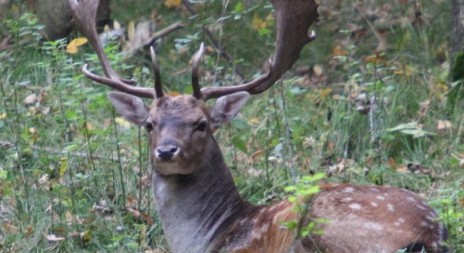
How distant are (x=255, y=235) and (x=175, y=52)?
5.33m

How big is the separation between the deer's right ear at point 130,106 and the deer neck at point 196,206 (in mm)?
460

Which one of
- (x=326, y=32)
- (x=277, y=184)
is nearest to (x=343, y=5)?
(x=326, y=32)

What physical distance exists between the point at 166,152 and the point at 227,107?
715 millimetres

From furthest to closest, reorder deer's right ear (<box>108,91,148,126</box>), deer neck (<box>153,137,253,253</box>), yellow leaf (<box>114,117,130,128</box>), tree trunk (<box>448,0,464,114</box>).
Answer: tree trunk (<box>448,0,464,114</box>) < yellow leaf (<box>114,117,130,128</box>) < deer's right ear (<box>108,91,148,126</box>) < deer neck (<box>153,137,253,253</box>)

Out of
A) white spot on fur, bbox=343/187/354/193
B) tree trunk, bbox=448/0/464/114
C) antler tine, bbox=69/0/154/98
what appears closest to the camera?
white spot on fur, bbox=343/187/354/193

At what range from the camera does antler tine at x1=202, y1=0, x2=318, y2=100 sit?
26.7 ft

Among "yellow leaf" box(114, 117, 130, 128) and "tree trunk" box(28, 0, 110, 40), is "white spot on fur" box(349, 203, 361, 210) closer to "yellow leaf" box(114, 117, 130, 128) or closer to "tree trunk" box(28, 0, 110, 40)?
"yellow leaf" box(114, 117, 130, 128)

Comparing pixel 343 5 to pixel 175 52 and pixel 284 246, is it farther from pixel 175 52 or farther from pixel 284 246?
pixel 284 246

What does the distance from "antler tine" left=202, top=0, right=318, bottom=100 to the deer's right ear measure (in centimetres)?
40

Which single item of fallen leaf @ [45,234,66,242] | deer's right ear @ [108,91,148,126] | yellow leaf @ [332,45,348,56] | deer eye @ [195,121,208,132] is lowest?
yellow leaf @ [332,45,348,56]

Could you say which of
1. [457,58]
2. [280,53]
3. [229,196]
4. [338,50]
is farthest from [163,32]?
[229,196]

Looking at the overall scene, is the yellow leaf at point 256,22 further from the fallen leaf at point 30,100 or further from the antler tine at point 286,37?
the antler tine at point 286,37

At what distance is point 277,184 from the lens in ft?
30.0

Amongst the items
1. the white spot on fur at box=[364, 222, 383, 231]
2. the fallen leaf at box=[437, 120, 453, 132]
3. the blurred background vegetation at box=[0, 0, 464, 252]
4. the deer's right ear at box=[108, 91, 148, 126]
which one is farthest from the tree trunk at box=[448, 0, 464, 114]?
the white spot on fur at box=[364, 222, 383, 231]
